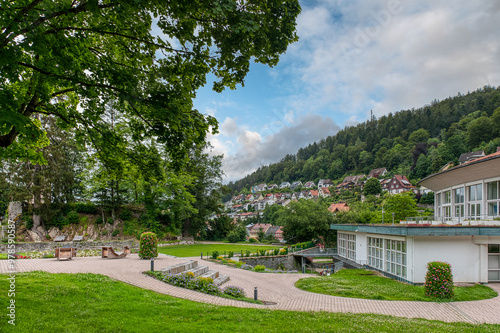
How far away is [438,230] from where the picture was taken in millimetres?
16281

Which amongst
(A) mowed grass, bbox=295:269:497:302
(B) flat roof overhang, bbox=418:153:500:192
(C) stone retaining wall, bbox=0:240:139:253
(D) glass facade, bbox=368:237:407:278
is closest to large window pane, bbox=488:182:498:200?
(B) flat roof overhang, bbox=418:153:500:192

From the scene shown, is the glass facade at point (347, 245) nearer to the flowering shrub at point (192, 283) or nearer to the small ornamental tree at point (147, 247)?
the small ornamental tree at point (147, 247)

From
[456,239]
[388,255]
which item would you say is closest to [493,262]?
[456,239]

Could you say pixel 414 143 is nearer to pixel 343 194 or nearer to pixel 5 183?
pixel 343 194

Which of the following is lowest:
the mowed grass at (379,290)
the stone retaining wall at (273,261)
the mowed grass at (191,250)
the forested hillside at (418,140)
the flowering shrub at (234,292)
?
the stone retaining wall at (273,261)

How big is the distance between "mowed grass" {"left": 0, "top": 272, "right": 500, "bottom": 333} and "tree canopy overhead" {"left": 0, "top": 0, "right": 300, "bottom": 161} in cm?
350

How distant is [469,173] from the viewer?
2339 cm

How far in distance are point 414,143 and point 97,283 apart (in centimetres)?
12292

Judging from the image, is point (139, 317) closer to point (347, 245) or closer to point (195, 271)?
point (195, 271)

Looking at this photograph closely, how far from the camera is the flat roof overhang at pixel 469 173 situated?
20.5 metres

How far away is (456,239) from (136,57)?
1789 centimetres

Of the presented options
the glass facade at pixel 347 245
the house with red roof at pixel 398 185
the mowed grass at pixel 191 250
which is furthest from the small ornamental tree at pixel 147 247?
the house with red roof at pixel 398 185

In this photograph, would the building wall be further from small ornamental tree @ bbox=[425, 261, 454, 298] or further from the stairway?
the stairway

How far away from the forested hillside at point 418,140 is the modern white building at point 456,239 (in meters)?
70.4
